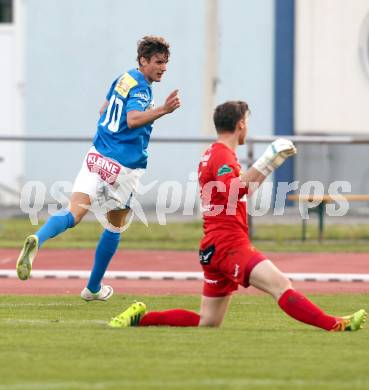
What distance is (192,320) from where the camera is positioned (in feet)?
29.2

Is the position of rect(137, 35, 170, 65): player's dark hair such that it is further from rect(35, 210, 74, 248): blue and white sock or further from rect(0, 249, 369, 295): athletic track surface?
rect(0, 249, 369, 295): athletic track surface

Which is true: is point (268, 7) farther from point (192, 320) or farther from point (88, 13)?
point (192, 320)

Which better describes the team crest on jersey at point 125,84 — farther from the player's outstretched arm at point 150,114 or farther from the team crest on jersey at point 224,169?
the team crest on jersey at point 224,169

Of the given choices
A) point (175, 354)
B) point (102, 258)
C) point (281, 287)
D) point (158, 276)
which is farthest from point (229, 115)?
point (158, 276)

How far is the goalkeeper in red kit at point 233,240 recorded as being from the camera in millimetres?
8383

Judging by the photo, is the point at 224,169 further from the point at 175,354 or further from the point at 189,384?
the point at 189,384

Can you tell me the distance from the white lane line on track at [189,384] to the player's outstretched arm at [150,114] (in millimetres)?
3450

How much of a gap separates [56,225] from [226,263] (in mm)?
2077

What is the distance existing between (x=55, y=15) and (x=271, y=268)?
1596 cm

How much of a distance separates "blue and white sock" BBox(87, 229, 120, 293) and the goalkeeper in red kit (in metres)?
1.80

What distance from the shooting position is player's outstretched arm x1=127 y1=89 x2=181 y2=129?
32.2 feet

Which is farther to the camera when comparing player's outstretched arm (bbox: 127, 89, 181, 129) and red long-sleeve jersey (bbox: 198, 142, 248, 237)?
player's outstretched arm (bbox: 127, 89, 181, 129)

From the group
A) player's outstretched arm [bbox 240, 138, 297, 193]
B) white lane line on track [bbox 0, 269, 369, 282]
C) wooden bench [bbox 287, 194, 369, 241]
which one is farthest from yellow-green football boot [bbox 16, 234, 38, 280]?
wooden bench [bbox 287, 194, 369, 241]

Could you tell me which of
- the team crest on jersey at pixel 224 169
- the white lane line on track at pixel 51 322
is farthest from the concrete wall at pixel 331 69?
the team crest on jersey at pixel 224 169
